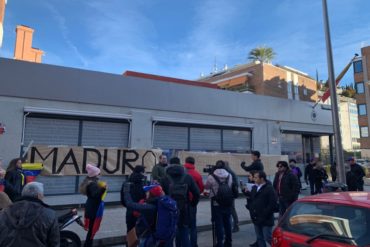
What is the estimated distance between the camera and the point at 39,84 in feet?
33.3

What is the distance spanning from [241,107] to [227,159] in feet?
8.36

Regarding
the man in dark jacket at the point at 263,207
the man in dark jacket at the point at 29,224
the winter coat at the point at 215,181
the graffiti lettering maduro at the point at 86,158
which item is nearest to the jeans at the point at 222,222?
the winter coat at the point at 215,181

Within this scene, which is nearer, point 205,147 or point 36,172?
point 36,172

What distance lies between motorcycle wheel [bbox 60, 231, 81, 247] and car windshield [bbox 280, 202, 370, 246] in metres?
3.58

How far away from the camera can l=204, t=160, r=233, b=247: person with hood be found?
607 cm

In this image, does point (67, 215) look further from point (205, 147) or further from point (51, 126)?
point (205, 147)

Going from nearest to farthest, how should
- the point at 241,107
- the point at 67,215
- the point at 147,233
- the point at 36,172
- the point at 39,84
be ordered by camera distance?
the point at 147,233, the point at 67,215, the point at 36,172, the point at 39,84, the point at 241,107

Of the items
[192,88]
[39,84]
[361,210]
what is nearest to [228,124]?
[192,88]

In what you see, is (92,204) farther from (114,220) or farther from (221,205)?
(114,220)

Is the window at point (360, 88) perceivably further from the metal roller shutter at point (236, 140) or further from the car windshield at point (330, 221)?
the car windshield at point (330, 221)

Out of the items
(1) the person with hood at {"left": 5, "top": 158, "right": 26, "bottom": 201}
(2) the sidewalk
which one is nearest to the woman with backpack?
(2) the sidewalk

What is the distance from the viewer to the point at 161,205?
13.3 ft

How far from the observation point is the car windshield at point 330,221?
129 inches

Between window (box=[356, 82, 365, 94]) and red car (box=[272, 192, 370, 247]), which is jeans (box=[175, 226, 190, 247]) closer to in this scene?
red car (box=[272, 192, 370, 247])
